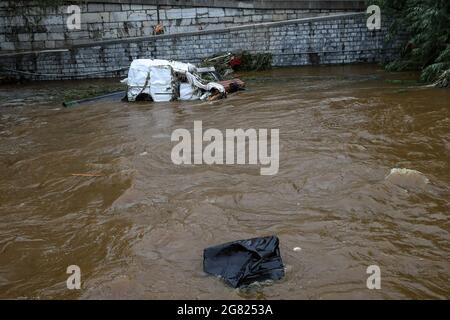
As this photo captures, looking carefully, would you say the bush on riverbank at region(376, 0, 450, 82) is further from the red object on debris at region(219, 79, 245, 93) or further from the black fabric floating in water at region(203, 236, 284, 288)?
the black fabric floating in water at region(203, 236, 284, 288)

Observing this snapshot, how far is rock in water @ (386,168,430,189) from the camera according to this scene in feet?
21.9

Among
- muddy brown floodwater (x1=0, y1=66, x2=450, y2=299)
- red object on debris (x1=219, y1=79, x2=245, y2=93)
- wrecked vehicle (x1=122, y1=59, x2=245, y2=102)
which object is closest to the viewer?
muddy brown floodwater (x1=0, y1=66, x2=450, y2=299)

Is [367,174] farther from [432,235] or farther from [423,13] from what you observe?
[423,13]

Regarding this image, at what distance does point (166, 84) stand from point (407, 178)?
960 centimetres

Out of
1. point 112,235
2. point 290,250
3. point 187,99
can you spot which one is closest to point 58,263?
point 112,235

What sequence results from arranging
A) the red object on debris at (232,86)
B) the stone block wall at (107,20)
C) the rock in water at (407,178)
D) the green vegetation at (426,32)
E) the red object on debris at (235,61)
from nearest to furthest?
1. the rock in water at (407,178)
2. the green vegetation at (426,32)
3. the red object on debris at (232,86)
4. the red object on debris at (235,61)
5. the stone block wall at (107,20)

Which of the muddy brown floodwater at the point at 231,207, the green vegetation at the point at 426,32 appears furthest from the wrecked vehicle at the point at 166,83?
the green vegetation at the point at 426,32

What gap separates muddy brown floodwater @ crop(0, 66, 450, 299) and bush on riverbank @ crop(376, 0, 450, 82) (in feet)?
9.43

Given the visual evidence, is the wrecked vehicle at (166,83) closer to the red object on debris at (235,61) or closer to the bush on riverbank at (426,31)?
the bush on riverbank at (426,31)

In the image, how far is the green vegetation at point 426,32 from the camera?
47.4ft

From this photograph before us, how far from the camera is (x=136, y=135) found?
35.8 feet

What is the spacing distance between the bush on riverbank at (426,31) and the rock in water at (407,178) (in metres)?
8.19

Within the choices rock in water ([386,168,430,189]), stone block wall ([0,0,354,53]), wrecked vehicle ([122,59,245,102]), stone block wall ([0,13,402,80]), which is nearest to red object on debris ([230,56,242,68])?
stone block wall ([0,13,402,80])

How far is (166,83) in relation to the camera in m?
14.9
